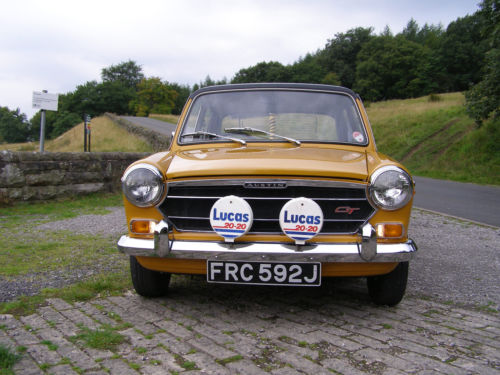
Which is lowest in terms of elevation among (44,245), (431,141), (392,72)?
(44,245)

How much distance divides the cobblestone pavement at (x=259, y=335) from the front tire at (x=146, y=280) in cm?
8

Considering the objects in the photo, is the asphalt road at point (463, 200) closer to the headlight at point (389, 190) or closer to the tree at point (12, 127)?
the headlight at point (389, 190)

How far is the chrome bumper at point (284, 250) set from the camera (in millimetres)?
2729

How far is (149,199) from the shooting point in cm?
296

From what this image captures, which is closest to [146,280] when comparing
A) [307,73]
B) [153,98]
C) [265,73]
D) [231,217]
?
[231,217]

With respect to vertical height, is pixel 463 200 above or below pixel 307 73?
below

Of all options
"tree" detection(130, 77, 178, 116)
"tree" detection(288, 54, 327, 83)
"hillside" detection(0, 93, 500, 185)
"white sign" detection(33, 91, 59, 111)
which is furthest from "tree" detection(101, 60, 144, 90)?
"white sign" detection(33, 91, 59, 111)

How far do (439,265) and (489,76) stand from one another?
546 inches

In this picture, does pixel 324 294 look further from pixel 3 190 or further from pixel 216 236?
pixel 3 190

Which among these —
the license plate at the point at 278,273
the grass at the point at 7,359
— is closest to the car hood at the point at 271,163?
the license plate at the point at 278,273

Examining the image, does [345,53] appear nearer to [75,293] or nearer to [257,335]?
[75,293]

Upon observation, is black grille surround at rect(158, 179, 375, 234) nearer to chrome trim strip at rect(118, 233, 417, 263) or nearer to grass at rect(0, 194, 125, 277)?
chrome trim strip at rect(118, 233, 417, 263)

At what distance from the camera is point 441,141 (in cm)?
2227

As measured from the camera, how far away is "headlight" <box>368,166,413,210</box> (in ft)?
9.32
